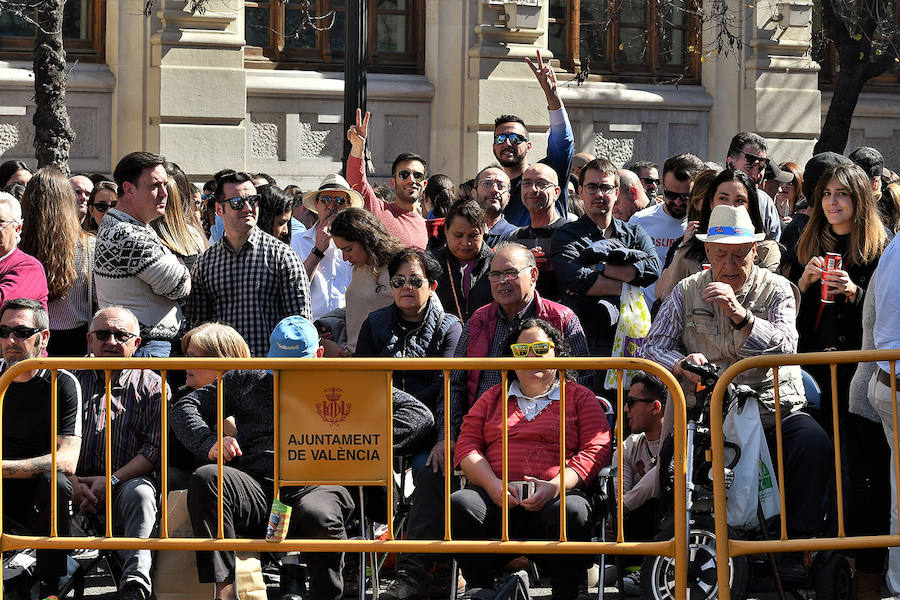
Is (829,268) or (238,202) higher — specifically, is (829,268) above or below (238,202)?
below

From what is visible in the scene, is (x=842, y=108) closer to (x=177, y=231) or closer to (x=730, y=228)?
(x=177, y=231)

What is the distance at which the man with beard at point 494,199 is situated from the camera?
926cm

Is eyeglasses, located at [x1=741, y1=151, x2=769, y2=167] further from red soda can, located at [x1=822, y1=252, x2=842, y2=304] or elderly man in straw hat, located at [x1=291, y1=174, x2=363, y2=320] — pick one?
elderly man in straw hat, located at [x1=291, y1=174, x2=363, y2=320]

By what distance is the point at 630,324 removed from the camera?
8250mm

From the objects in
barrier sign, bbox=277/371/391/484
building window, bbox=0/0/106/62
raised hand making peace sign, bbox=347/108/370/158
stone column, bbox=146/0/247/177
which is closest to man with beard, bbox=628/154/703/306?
raised hand making peace sign, bbox=347/108/370/158

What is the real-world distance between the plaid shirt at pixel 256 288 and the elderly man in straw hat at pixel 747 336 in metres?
2.11

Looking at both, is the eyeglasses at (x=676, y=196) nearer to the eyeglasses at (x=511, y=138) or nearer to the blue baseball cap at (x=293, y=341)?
the eyeglasses at (x=511, y=138)

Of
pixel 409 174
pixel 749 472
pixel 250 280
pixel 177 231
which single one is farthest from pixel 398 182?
pixel 749 472

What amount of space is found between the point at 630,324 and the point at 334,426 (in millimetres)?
2688

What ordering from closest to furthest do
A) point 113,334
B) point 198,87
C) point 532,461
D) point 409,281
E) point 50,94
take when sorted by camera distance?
point 532,461 < point 113,334 < point 409,281 < point 50,94 < point 198,87

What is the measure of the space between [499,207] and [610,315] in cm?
143

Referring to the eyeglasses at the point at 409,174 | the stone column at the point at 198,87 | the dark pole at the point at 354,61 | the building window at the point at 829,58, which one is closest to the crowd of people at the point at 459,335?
the eyeglasses at the point at 409,174

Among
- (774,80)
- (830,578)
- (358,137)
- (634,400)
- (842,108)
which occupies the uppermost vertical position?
(774,80)

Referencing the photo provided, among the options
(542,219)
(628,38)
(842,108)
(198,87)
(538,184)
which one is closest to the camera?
(538,184)
